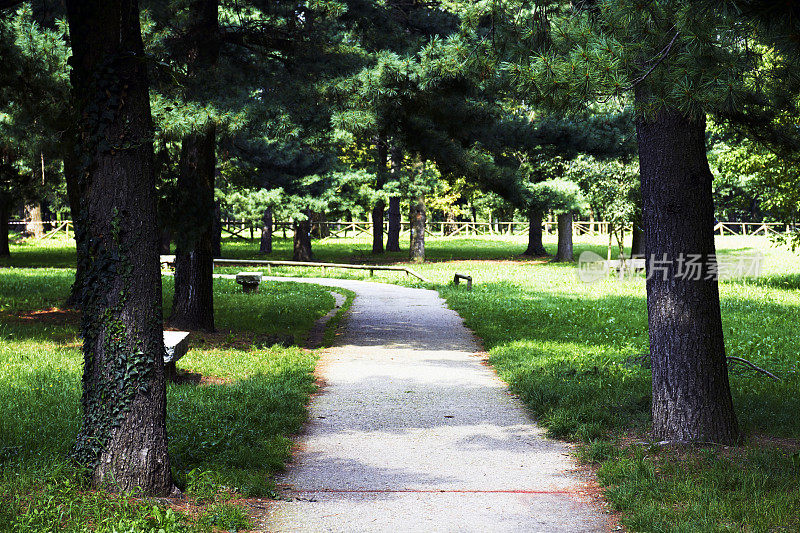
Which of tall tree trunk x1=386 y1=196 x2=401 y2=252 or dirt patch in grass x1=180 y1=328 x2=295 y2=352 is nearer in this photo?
dirt patch in grass x1=180 y1=328 x2=295 y2=352

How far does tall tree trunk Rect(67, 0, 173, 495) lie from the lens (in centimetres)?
457

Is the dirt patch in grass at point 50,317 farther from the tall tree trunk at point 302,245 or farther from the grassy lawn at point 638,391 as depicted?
the tall tree trunk at point 302,245

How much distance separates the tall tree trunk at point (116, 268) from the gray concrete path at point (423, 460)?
3.39 ft

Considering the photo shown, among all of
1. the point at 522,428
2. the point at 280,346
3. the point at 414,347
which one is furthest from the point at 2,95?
the point at 522,428

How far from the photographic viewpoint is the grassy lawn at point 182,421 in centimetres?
425

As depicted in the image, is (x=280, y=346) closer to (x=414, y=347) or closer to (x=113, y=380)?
(x=414, y=347)

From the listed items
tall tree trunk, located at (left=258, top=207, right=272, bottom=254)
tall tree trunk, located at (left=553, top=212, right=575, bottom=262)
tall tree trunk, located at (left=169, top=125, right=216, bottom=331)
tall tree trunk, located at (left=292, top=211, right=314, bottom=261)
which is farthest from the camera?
tall tree trunk, located at (left=258, top=207, right=272, bottom=254)

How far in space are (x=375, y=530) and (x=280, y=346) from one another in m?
6.58

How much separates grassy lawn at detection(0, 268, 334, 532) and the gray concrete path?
0.32 meters

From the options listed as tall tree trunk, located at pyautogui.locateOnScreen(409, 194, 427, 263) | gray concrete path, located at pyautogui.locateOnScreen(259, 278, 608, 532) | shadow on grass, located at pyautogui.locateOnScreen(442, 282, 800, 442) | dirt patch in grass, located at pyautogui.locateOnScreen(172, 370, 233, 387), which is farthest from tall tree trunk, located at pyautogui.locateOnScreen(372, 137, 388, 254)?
dirt patch in grass, located at pyautogui.locateOnScreen(172, 370, 233, 387)

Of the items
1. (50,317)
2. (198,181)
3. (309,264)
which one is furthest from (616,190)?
(50,317)

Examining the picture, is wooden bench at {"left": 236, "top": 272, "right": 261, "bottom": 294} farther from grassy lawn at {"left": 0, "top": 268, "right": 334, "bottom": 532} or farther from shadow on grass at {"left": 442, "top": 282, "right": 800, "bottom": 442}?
shadow on grass at {"left": 442, "top": 282, "right": 800, "bottom": 442}

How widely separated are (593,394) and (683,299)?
199 centimetres

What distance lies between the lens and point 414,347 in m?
11.4
